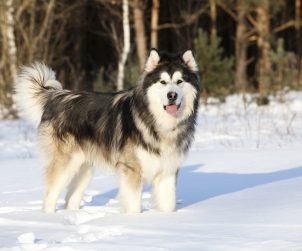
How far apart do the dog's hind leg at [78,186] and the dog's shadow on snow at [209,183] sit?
9.9 inches

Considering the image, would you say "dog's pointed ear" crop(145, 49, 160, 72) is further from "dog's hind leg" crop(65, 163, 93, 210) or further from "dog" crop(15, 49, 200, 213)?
"dog's hind leg" crop(65, 163, 93, 210)

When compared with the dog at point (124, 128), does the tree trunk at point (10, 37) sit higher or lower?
higher

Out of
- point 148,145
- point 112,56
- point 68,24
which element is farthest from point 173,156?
point 112,56

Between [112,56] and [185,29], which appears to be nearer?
[185,29]

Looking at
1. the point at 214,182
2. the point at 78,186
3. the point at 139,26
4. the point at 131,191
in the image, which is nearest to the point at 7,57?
the point at 139,26

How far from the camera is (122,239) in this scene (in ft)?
14.1

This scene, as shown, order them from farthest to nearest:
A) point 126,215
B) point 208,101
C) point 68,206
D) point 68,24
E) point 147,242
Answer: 1. point 68,24
2. point 208,101
3. point 68,206
4. point 126,215
5. point 147,242

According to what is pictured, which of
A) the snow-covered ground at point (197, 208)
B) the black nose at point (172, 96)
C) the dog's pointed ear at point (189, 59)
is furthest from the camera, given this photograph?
the dog's pointed ear at point (189, 59)

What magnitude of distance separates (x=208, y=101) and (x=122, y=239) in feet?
40.1

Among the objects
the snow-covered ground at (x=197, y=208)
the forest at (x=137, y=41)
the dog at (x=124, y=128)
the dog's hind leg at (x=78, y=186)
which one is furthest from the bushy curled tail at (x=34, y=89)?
the forest at (x=137, y=41)

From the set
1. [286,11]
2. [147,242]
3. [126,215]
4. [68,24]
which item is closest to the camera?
[147,242]

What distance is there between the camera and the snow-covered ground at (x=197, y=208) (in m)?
4.20

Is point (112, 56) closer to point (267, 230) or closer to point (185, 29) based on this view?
point (185, 29)

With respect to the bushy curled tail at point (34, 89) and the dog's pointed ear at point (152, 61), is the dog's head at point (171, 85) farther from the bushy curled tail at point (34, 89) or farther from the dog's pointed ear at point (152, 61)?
the bushy curled tail at point (34, 89)
